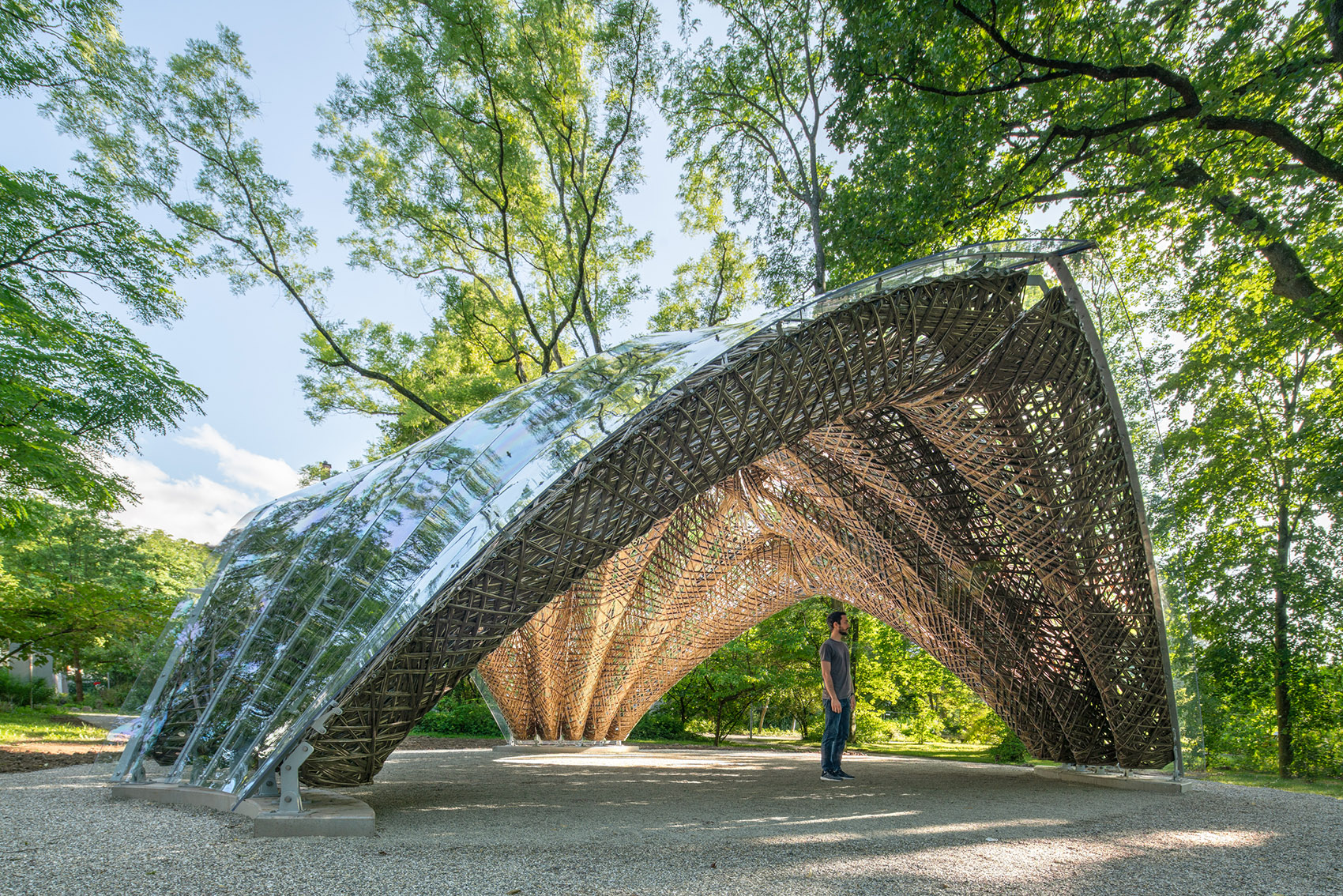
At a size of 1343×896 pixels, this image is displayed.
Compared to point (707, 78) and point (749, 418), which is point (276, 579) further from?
point (707, 78)

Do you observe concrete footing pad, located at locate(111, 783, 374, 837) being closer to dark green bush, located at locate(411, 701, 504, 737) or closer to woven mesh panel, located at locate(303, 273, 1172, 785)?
woven mesh panel, located at locate(303, 273, 1172, 785)

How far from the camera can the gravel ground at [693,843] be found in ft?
12.7

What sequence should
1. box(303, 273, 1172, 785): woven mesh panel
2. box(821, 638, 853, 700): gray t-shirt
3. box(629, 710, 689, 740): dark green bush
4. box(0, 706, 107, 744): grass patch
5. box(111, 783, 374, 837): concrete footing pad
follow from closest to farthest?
box(111, 783, 374, 837): concrete footing pad, box(303, 273, 1172, 785): woven mesh panel, box(821, 638, 853, 700): gray t-shirt, box(0, 706, 107, 744): grass patch, box(629, 710, 689, 740): dark green bush

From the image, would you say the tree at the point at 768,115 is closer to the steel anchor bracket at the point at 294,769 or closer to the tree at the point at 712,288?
the tree at the point at 712,288

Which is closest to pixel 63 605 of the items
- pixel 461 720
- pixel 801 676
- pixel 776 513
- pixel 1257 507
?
pixel 461 720

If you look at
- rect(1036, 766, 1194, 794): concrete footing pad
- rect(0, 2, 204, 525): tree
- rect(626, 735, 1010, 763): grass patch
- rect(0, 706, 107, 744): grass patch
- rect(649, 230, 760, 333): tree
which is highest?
rect(649, 230, 760, 333): tree

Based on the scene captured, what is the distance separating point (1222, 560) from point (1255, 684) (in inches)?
112

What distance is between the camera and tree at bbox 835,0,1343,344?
28.0ft

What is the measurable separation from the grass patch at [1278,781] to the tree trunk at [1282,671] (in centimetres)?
55

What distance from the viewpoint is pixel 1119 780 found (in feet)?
28.9

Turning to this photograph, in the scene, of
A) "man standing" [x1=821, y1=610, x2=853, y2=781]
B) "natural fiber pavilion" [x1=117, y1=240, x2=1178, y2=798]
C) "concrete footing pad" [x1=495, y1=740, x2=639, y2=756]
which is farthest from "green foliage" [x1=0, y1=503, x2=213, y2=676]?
"man standing" [x1=821, y1=610, x2=853, y2=781]

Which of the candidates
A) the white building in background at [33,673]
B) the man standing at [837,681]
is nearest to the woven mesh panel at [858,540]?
the man standing at [837,681]

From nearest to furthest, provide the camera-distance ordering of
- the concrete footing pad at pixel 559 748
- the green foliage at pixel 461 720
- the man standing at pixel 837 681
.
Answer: the man standing at pixel 837 681 < the concrete footing pad at pixel 559 748 < the green foliage at pixel 461 720

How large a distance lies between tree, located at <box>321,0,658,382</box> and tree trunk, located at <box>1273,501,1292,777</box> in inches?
676
